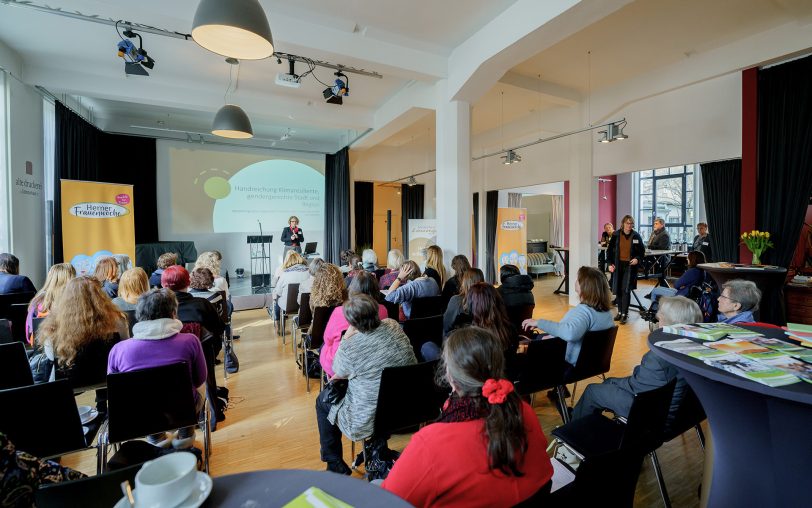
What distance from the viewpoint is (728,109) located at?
5398 mm

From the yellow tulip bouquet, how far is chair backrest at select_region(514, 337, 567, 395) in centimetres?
398

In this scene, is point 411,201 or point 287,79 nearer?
point 287,79

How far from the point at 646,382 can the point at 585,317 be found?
65cm

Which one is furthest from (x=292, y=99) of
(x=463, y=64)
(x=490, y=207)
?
(x=490, y=207)

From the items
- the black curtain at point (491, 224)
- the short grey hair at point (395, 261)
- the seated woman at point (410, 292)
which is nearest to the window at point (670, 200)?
the black curtain at point (491, 224)

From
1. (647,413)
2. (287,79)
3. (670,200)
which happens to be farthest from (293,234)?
(670,200)

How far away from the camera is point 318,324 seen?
3.35 m

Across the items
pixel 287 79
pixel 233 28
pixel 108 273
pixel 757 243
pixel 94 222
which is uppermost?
pixel 287 79

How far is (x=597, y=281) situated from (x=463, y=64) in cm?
353

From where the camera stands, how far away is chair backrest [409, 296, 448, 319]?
382cm

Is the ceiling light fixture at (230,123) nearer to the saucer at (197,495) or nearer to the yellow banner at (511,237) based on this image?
the saucer at (197,495)

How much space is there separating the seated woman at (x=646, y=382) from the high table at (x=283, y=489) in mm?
1591

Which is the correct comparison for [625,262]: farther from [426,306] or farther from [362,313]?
[362,313]

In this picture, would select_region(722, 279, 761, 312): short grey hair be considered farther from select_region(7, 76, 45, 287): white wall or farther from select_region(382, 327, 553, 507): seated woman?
select_region(7, 76, 45, 287): white wall
